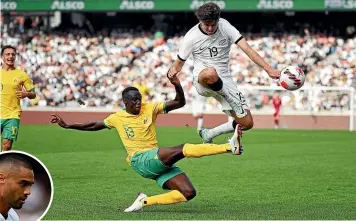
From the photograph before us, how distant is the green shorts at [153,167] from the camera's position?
34.9 ft

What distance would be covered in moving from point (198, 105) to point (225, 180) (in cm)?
2066

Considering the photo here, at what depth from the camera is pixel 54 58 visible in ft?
142

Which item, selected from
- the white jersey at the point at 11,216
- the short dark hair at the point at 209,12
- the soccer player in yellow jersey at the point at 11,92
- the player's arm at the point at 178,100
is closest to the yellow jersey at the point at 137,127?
the player's arm at the point at 178,100

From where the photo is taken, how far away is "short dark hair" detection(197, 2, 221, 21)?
11086 millimetres

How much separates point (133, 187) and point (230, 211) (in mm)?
3938

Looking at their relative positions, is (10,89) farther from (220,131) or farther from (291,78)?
(291,78)

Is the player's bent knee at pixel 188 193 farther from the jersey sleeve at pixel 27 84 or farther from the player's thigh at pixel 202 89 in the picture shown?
the jersey sleeve at pixel 27 84

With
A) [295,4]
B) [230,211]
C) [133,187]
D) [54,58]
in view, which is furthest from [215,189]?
[54,58]

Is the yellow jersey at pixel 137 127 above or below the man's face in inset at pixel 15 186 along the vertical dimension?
below

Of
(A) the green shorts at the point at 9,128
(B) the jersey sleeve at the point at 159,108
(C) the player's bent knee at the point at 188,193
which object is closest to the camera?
(C) the player's bent knee at the point at 188,193

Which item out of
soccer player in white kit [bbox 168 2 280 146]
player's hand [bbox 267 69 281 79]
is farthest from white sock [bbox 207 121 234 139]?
player's hand [bbox 267 69 281 79]

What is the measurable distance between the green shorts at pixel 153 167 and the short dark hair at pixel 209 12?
184 centimetres

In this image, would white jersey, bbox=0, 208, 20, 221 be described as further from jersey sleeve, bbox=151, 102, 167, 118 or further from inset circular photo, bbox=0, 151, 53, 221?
jersey sleeve, bbox=151, 102, 167, 118

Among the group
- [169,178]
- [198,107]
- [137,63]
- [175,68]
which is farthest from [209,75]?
[137,63]
